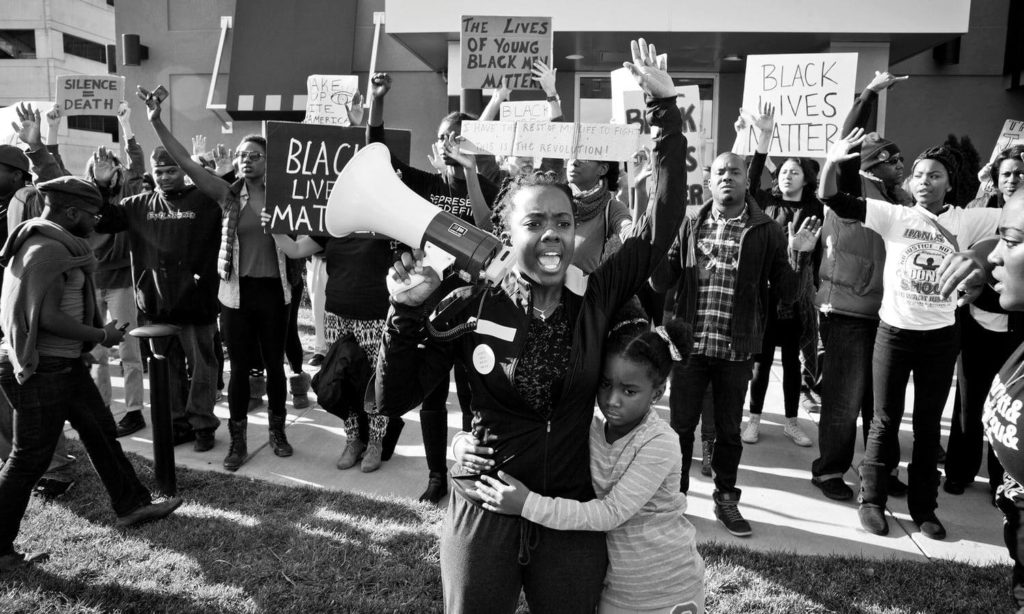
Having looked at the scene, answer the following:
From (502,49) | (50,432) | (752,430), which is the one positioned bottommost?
(752,430)

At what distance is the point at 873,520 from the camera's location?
393cm

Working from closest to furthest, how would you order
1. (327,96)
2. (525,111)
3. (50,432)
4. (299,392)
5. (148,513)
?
(50,432), (148,513), (525,111), (299,392), (327,96)

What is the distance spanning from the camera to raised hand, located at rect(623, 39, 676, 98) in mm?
2098

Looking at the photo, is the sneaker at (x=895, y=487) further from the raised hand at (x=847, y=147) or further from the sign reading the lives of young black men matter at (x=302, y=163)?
the sign reading the lives of young black men matter at (x=302, y=163)

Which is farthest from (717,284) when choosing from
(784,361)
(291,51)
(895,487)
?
(291,51)

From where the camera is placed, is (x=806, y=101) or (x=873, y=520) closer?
(x=873, y=520)

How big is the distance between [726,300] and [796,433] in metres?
1.92

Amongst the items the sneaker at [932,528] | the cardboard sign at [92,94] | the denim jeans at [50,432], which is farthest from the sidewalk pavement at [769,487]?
the cardboard sign at [92,94]

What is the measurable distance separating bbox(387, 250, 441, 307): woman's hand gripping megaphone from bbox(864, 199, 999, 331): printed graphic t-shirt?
109 inches

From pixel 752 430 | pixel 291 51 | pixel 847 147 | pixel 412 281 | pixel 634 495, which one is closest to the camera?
pixel 412 281

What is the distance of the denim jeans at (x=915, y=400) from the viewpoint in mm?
3777

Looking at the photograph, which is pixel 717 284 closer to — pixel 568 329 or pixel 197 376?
pixel 568 329

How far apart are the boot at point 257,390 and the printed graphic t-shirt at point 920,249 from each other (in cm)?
474

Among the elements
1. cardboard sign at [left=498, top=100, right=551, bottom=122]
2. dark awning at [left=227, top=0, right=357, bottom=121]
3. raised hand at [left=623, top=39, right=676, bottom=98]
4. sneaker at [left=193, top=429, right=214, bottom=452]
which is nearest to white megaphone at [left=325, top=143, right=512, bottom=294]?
raised hand at [left=623, top=39, right=676, bottom=98]
